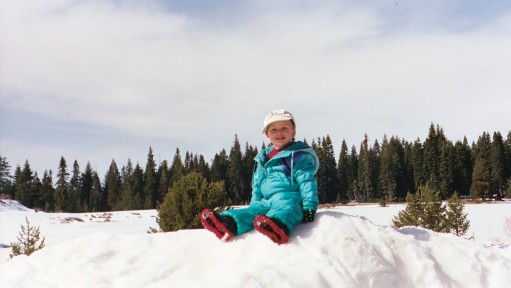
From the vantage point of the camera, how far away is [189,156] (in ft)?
308

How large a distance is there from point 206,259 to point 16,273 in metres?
1.51

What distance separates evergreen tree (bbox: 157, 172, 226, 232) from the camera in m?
11.4

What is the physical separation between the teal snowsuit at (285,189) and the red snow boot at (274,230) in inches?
3.0

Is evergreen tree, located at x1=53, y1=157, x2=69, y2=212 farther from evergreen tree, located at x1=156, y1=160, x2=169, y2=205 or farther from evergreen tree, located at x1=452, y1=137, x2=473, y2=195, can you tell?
evergreen tree, located at x1=452, y1=137, x2=473, y2=195

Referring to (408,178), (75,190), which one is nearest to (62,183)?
(75,190)

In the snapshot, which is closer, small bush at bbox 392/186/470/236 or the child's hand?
the child's hand

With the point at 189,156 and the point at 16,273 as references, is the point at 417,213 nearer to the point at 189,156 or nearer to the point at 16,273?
the point at 16,273

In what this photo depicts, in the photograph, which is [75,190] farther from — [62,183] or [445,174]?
[445,174]

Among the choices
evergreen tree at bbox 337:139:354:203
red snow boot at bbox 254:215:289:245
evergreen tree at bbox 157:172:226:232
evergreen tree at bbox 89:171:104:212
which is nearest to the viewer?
red snow boot at bbox 254:215:289:245

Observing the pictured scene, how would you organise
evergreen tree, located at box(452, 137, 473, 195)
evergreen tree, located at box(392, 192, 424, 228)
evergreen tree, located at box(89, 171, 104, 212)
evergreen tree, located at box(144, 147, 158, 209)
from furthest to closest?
evergreen tree, located at box(89, 171, 104, 212) < evergreen tree, located at box(144, 147, 158, 209) < evergreen tree, located at box(452, 137, 473, 195) < evergreen tree, located at box(392, 192, 424, 228)

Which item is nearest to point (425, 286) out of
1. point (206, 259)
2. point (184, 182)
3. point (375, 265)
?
point (375, 265)

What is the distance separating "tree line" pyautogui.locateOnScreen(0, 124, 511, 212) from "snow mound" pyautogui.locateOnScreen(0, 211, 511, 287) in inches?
2092

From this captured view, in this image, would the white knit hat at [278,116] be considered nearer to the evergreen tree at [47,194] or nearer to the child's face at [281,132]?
the child's face at [281,132]

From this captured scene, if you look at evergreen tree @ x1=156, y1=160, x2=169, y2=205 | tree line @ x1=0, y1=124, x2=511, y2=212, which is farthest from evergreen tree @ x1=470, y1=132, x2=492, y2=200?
evergreen tree @ x1=156, y1=160, x2=169, y2=205
